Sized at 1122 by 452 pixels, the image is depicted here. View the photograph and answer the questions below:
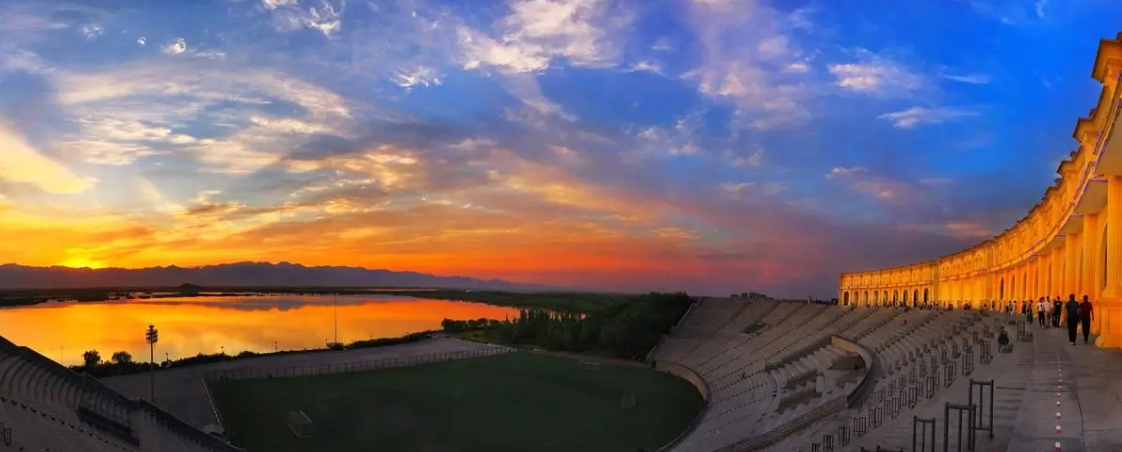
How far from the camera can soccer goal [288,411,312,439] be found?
1166 inches

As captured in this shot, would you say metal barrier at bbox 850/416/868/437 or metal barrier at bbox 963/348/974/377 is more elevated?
metal barrier at bbox 963/348/974/377

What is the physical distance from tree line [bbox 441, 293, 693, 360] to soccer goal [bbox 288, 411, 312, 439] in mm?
32152

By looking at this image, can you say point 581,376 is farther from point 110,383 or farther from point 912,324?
point 110,383

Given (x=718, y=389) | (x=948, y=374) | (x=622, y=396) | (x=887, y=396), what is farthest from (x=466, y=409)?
(x=948, y=374)

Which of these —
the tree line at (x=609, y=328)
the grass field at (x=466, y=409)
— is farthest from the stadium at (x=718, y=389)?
the tree line at (x=609, y=328)

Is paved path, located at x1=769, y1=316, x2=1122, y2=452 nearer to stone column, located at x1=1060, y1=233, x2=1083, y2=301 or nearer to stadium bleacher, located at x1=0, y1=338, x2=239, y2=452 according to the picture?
stone column, located at x1=1060, y1=233, x2=1083, y2=301

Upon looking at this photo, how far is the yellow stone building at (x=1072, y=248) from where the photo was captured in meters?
16.2

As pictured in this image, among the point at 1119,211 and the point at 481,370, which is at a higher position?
the point at 1119,211

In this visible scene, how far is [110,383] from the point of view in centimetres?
4081

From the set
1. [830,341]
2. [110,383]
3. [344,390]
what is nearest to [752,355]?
[830,341]

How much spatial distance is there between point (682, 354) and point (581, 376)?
9922 mm

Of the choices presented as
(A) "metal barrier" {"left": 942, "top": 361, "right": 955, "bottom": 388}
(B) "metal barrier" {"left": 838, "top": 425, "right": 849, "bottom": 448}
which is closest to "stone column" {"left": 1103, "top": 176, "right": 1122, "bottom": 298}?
(A) "metal barrier" {"left": 942, "top": 361, "right": 955, "bottom": 388}

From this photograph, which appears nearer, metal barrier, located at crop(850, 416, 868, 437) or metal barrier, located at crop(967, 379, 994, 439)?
metal barrier, located at crop(967, 379, 994, 439)

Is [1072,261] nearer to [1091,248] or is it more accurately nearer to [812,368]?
[1091,248]
